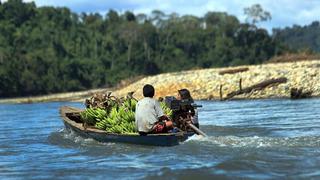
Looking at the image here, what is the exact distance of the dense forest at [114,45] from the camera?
10650cm

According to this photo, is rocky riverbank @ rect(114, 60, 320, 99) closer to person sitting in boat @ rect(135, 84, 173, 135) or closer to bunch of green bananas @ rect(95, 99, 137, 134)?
bunch of green bananas @ rect(95, 99, 137, 134)

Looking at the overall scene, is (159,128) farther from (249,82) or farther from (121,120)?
(249,82)

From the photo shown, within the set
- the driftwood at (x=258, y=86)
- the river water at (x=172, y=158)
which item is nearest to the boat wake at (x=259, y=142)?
the river water at (x=172, y=158)

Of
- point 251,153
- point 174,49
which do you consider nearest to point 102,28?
point 174,49

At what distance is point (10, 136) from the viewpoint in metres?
19.8

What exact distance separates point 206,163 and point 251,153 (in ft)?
3.63

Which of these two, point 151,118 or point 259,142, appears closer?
point 259,142

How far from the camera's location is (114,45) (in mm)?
119688

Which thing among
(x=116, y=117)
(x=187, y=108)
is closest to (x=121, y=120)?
(x=116, y=117)

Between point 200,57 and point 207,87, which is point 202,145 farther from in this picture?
point 200,57

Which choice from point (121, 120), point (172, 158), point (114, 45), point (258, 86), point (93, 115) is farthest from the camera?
point (114, 45)

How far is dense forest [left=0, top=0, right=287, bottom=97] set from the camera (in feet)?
349

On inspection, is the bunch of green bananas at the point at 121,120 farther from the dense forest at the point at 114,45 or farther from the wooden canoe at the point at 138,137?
the dense forest at the point at 114,45

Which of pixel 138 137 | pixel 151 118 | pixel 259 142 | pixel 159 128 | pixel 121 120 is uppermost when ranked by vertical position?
pixel 151 118
